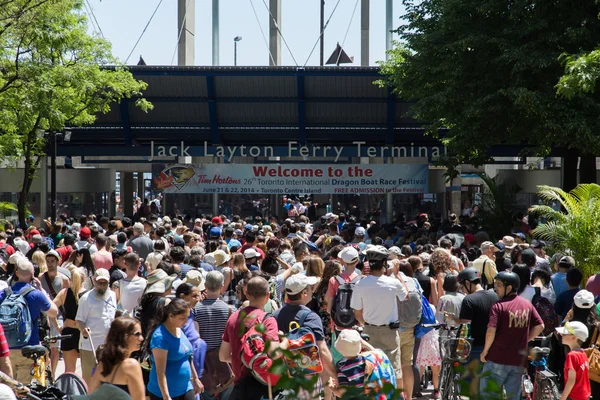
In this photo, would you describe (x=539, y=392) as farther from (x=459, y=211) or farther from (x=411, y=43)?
(x=459, y=211)

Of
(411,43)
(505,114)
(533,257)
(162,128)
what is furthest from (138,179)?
(533,257)

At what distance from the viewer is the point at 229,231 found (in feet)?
55.2

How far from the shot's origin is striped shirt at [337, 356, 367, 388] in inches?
267

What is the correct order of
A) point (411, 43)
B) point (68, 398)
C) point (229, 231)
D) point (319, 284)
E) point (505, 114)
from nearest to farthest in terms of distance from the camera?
1. point (68, 398)
2. point (319, 284)
3. point (229, 231)
4. point (505, 114)
5. point (411, 43)

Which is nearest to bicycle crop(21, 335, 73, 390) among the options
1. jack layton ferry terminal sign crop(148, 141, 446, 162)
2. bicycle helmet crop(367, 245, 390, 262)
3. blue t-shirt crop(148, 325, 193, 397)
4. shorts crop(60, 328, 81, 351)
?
shorts crop(60, 328, 81, 351)

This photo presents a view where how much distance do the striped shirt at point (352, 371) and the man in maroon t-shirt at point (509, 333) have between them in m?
2.27

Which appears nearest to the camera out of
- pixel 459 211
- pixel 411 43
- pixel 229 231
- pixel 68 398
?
pixel 68 398

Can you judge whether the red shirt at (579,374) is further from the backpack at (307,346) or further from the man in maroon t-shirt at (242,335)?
the man in maroon t-shirt at (242,335)

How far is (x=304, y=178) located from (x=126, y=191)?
326 inches

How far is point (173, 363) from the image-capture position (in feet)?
23.6

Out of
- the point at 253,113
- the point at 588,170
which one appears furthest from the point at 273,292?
the point at 253,113

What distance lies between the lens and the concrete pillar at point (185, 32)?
39531 mm

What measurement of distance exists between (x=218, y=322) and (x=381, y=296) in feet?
5.52

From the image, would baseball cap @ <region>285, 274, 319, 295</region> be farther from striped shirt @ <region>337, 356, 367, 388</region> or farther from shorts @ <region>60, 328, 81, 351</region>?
shorts @ <region>60, 328, 81, 351</region>
